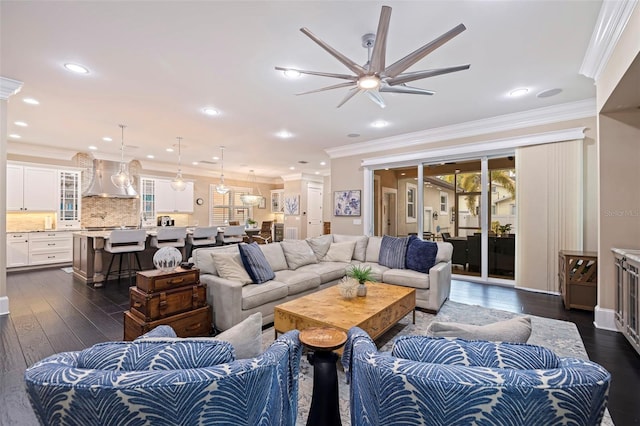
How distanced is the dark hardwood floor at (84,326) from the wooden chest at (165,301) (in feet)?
2.10

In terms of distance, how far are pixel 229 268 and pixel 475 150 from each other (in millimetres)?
4543

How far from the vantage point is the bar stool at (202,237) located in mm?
6234

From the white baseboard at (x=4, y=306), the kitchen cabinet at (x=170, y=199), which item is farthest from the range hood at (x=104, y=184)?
the white baseboard at (x=4, y=306)

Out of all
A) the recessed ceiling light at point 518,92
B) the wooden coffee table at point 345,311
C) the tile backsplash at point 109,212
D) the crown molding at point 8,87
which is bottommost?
the wooden coffee table at point 345,311

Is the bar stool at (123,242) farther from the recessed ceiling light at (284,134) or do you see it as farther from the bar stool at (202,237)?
the recessed ceiling light at (284,134)

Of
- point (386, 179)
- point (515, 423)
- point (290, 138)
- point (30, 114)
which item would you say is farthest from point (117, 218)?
point (515, 423)

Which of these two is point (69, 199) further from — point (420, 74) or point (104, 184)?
point (420, 74)

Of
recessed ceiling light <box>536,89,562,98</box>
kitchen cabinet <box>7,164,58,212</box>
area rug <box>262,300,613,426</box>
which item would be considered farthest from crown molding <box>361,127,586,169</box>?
kitchen cabinet <box>7,164,58,212</box>

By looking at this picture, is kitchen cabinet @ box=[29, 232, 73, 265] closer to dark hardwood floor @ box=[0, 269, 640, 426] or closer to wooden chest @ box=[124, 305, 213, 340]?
dark hardwood floor @ box=[0, 269, 640, 426]

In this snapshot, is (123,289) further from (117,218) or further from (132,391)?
(132,391)

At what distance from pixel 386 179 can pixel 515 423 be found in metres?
6.28

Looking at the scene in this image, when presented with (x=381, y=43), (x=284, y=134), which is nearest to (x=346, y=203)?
(x=284, y=134)

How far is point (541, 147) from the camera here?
4496 millimetres

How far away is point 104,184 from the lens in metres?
7.27
